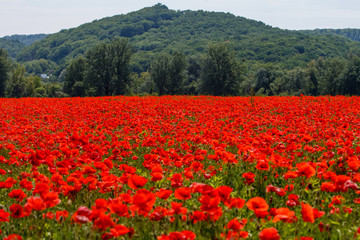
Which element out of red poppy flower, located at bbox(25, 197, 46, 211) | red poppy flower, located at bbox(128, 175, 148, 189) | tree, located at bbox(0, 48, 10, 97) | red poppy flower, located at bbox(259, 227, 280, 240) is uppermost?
tree, located at bbox(0, 48, 10, 97)

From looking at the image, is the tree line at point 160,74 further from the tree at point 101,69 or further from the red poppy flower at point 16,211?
the red poppy flower at point 16,211

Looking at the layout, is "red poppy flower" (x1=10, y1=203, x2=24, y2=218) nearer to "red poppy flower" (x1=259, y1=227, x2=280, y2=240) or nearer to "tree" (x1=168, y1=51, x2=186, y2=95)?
"red poppy flower" (x1=259, y1=227, x2=280, y2=240)

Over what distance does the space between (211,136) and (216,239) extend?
147 inches

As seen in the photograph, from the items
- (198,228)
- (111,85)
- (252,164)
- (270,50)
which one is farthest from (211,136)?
(270,50)

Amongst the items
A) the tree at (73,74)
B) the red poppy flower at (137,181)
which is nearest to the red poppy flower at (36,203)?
the red poppy flower at (137,181)

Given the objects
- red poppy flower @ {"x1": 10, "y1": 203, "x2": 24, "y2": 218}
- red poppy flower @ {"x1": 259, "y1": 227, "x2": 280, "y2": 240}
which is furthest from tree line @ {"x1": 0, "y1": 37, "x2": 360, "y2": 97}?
red poppy flower @ {"x1": 259, "y1": 227, "x2": 280, "y2": 240}

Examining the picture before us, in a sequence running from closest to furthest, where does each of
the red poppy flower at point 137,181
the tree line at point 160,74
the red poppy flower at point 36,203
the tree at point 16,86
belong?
the red poppy flower at point 36,203
the red poppy flower at point 137,181
the tree line at point 160,74
the tree at point 16,86

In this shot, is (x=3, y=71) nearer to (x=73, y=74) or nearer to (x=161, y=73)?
(x=73, y=74)

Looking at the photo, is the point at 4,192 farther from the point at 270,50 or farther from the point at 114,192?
the point at 270,50

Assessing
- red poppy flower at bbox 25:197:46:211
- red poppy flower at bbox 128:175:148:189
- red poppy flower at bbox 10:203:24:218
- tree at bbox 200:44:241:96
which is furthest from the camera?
tree at bbox 200:44:241:96

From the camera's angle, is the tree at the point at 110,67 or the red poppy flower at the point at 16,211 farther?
the tree at the point at 110,67

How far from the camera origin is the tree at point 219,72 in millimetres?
53906

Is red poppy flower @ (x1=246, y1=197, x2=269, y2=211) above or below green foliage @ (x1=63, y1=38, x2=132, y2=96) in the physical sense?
below

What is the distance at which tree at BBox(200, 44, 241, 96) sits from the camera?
53.9 m
